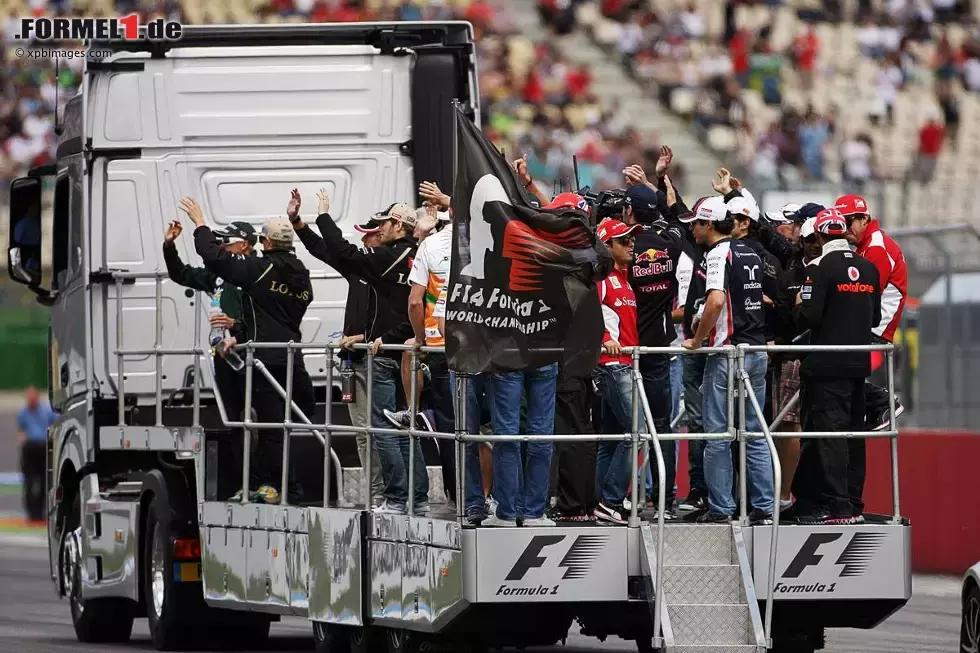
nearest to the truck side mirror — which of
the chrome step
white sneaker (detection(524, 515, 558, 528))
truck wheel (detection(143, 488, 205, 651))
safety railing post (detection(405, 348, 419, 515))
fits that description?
truck wheel (detection(143, 488, 205, 651))

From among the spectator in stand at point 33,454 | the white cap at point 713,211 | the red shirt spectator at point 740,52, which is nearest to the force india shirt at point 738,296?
the white cap at point 713,211

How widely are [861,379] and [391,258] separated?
2787 millimetres

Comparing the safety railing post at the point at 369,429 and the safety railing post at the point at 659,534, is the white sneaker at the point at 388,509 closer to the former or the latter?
the safety railing post at the point at 369,429

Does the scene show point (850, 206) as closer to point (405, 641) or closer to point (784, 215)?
point (784, 215)

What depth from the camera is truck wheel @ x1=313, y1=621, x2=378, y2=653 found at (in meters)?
12.4

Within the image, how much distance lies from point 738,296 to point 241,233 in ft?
13.2

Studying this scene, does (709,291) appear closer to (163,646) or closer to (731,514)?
(731,514)

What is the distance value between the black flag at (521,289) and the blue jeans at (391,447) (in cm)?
127

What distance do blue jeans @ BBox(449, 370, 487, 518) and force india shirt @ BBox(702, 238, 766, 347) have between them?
1318mm

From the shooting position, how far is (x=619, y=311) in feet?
37.8

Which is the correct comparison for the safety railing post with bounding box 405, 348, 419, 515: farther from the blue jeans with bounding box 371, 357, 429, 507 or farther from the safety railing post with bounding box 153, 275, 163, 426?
the safety railing post with bounding box 153, 275, 163, 426

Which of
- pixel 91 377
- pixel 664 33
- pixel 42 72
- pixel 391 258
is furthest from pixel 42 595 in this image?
pixel 664 33

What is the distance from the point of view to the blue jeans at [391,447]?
11.8m

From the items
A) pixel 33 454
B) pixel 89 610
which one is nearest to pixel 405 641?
pixel 89 610
